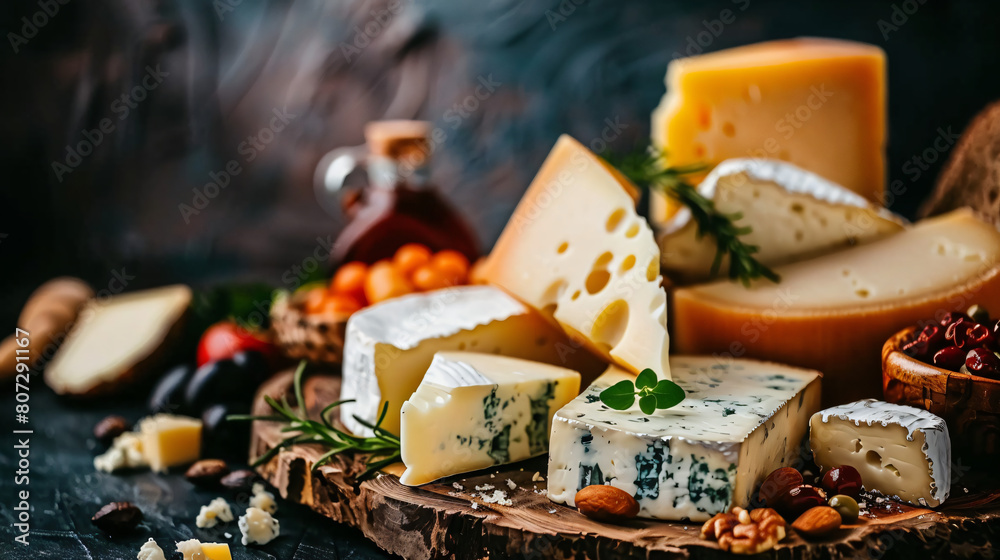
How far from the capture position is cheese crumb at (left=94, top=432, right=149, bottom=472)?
1.67m

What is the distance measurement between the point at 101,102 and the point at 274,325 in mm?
1629

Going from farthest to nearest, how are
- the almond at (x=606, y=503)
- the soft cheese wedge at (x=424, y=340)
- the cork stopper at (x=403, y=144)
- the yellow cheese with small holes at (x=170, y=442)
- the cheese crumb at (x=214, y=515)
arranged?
1. the cork stopper at (x=403, y=144)
2. the yellow cheese with small holes at (x=170, y=442)
3. the soft cheese wedge at (x=424, y=340)
4. the cheese crumb at (x=214, y=515)
5. the almond at (x=606, y=503)

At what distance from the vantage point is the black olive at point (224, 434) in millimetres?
1734

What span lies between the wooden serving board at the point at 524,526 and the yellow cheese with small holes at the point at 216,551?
210 millimetres

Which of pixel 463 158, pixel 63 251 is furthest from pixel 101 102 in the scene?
pixel 463 158

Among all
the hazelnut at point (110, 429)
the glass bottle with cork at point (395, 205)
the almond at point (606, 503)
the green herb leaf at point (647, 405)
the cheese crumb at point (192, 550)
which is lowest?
the hazelnut at point (110, 429)

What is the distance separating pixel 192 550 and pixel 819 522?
0.87 metres

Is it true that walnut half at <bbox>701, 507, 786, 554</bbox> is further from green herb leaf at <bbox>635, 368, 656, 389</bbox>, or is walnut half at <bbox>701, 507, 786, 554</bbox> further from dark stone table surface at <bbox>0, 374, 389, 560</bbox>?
dark stone table surface at <bbox>0, 374, 389, 560</bbox>

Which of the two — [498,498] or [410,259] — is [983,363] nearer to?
[498,498]

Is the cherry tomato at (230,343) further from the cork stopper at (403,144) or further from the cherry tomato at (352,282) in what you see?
the cork stopper at (403,144)

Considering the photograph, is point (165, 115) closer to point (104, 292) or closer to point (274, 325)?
point (104, 292)

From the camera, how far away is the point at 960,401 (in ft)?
4.14

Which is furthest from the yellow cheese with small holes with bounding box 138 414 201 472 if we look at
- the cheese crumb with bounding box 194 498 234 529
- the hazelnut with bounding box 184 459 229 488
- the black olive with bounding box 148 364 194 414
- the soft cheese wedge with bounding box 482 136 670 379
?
the soft cheese wedge with bounding box 482 136 670 379

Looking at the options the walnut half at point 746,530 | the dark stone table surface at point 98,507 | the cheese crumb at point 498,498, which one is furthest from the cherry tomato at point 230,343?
the walnut half at point 746,530
